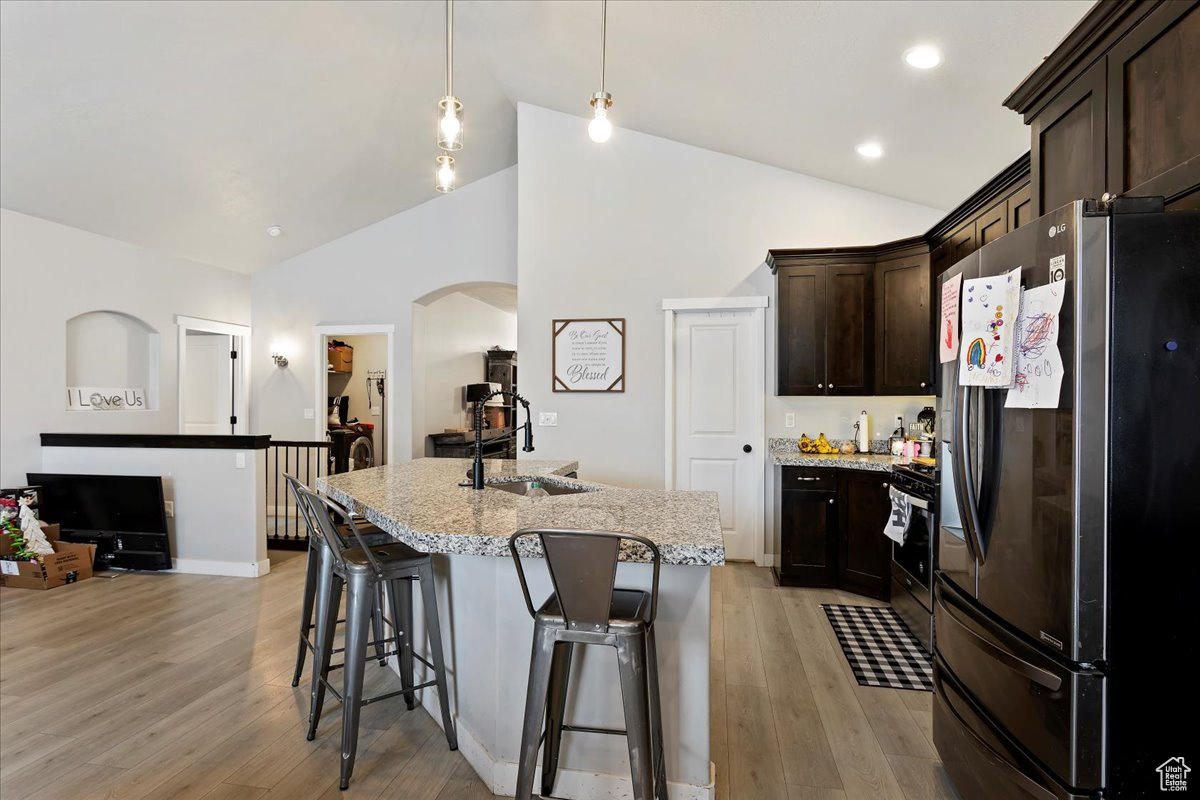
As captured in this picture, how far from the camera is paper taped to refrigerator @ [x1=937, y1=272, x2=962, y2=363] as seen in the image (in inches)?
75.6

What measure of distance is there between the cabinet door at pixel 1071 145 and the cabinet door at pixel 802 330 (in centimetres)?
228

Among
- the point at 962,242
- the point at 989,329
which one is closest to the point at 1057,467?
the point at 989,329

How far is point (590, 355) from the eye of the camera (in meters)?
4.86

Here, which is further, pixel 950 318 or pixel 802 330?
pixel 802 330

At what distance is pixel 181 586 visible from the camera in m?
4.18

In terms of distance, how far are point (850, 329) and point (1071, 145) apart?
252 centimetres

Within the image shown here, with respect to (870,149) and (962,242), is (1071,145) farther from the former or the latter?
(870,149)

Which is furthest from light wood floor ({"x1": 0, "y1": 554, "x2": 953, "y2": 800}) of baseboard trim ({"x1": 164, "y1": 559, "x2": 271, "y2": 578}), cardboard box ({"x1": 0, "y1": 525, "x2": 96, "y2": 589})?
baseboard trim ({"x1": 164, "y1": 559, "x2": 271, "y2": 578})

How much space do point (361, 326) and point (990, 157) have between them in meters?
5.66

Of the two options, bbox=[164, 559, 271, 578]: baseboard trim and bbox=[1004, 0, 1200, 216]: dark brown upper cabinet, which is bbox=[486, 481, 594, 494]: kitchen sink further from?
bbox=[164, 559, 271, 578]: baseboard trim

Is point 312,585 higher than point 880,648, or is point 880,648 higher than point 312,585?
point 312,585

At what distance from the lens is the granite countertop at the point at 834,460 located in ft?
12.9

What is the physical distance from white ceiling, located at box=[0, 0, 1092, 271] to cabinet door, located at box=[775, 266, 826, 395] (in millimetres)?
805

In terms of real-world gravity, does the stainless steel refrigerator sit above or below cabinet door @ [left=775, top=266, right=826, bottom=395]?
below
